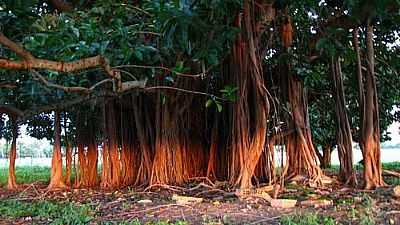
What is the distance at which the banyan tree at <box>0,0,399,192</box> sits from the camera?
2854mm

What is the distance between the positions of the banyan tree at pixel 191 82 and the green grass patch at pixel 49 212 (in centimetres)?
92

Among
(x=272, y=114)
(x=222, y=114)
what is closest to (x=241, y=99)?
(x=272, y=114)

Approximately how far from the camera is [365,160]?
4.49 m

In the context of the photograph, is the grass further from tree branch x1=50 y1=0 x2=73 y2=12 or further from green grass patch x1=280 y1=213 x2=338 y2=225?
tree branch x1=50 y1=0 x2=73 y2=12

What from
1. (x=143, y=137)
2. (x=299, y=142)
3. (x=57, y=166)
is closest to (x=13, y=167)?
(x=57, y=166)

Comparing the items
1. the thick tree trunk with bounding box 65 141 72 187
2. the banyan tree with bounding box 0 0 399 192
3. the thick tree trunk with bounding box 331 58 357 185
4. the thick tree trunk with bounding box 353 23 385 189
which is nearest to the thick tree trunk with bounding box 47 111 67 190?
the banyan tree with bounding box 0 0 399 192

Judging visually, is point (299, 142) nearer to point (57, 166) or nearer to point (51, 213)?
point (51, 213)

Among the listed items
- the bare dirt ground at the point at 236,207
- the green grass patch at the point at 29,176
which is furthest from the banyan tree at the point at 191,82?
the green grass patch at the point at 29,176

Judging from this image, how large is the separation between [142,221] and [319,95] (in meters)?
4.63

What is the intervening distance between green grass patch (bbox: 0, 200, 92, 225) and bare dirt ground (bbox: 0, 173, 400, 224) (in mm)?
78

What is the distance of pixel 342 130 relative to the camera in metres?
5.00

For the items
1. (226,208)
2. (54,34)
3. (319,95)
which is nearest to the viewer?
(54,34)

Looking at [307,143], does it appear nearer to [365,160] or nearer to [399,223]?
[365,160]

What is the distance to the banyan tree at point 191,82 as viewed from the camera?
2.85 metres
